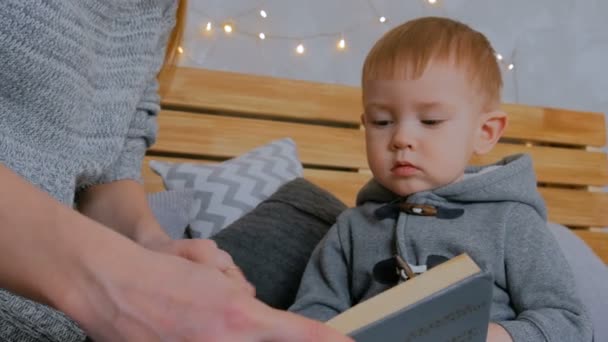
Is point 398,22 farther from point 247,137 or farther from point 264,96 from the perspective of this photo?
point 247,137

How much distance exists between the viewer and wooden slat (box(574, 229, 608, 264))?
2.32 meters

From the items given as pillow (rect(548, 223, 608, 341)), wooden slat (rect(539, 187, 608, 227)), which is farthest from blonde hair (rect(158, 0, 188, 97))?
wooden slat (rect(539, 187, 608, 227))

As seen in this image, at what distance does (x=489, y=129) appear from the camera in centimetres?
104

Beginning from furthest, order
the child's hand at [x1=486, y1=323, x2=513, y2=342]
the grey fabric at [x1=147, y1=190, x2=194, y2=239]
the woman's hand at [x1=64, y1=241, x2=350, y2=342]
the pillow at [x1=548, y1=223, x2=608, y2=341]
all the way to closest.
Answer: the grey fabric at [x1=147, y1=190, x2=194, y2=239]
the pillow at [x1=548, y1=223, x2=608, y2=341]
the child's hand at [x1=486, y1=323, x2=513, y2=342]
the woman's hand at [x1=64, y1=241, x2=350, y2=342]

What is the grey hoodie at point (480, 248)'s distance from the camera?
87 cm

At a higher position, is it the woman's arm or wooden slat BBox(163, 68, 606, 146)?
the woman's arm

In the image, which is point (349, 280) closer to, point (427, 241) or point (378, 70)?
point (427, 241)

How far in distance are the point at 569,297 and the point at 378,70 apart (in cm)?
43

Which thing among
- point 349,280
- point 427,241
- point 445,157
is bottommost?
point 349,280

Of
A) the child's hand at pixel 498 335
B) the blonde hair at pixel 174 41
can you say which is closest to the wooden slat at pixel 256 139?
the blonde hair at pixel 174 41

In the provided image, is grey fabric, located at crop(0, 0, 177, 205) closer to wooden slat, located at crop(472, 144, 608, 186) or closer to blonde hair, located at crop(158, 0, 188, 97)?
blonde hair, located at crop(158, 0, 188, 97)

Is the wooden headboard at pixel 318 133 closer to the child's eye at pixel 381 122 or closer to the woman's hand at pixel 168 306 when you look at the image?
the child's eye at pixel 381 122

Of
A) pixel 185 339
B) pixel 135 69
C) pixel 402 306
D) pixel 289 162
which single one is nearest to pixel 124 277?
pixel 185 339

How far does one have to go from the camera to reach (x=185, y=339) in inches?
12.4
